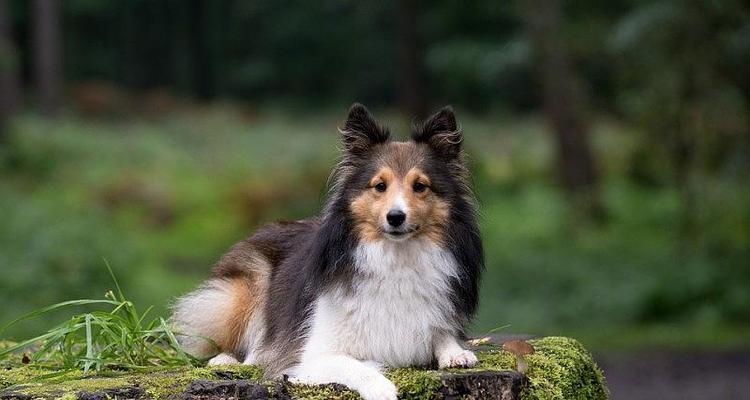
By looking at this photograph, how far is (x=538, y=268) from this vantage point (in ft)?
53.3

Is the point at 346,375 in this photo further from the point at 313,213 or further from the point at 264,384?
the point at 313,213

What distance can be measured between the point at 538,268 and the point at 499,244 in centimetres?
147

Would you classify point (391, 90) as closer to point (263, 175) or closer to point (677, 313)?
point (263, 175)

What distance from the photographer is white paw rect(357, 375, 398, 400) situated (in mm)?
4840

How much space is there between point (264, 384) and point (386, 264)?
32.6 inches

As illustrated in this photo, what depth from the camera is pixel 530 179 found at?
72.7 ft

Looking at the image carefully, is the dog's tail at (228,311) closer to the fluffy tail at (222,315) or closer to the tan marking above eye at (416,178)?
the fluffy tail at (222,315)

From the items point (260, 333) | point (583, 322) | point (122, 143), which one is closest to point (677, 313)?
point (583, 322)

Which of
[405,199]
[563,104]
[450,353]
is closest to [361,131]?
[405,199]

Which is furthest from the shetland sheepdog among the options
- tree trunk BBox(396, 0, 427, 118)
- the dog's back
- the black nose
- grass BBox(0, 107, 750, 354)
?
tree trunk BBox(396, 0, 427, 118)

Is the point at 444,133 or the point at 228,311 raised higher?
the point at 444,133

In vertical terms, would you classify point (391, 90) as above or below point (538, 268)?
above

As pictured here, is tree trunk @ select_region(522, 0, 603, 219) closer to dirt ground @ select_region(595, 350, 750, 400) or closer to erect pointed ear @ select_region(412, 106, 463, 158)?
dirt ground @ select_region(595, 350, 750, 400)

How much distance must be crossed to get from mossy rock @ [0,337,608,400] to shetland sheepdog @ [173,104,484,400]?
15 centimetres
